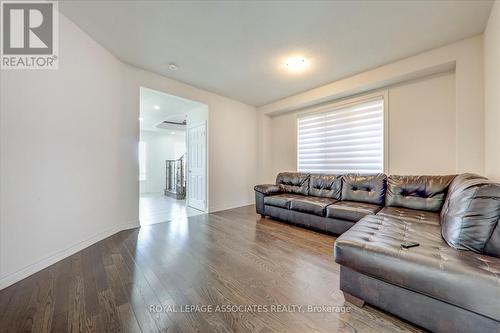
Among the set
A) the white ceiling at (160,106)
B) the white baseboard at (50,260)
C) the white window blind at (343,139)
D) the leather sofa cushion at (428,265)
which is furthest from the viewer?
the white ceiling at (160,106)

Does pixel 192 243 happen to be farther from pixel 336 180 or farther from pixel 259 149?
pixel 259 149

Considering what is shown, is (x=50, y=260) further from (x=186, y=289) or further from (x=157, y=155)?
(x=157, y=155)

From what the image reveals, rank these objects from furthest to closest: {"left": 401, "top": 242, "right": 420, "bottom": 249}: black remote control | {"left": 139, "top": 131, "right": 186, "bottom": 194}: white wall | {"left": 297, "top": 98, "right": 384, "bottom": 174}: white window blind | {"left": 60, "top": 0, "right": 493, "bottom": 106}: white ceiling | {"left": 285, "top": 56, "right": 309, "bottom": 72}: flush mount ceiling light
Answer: {"left": 139, "top": 131, "right": 186, "bottom": 194}: white wall, {"left": 297, "top": 98, "right": 384, "bottom": 174}: white window blind, {"left": 285, "top": 56, "right": 309, "bottom": 72}: flush mount ceiling light, {"left": 60, "top": 0, "right": 493, "bottom": 106}: white ceiling, {"left": 401, "top": 242, "right": 420, "bottom": 249}: black remote control

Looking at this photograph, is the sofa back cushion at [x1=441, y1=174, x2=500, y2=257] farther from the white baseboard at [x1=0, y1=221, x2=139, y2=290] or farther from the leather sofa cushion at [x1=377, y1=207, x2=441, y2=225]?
the white baseboard at [x1=0, y1=221, x2=139, y2=290]

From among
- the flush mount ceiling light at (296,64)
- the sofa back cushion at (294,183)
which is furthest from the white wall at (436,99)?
the sofa back cushion at (294,183)

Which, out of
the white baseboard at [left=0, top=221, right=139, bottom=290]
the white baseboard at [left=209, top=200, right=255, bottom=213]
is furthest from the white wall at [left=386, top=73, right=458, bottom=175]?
the white baseboard at [left=0, top=221, right=139, bottom=290]

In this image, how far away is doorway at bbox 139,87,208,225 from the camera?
4.20m

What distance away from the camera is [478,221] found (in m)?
1.20

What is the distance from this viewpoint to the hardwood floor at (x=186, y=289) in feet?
3.96

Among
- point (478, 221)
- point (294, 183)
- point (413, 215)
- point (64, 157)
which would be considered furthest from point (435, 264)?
point (64, 157)

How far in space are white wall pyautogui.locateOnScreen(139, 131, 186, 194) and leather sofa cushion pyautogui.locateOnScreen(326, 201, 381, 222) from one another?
7.33 metres

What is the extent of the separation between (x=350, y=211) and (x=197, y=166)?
334 centimetres

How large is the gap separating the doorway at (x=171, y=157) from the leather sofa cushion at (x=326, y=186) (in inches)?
89.1

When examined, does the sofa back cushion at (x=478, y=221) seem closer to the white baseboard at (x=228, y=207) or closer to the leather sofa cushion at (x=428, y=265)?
the leather sofa cushion at (x=428, y=265)
